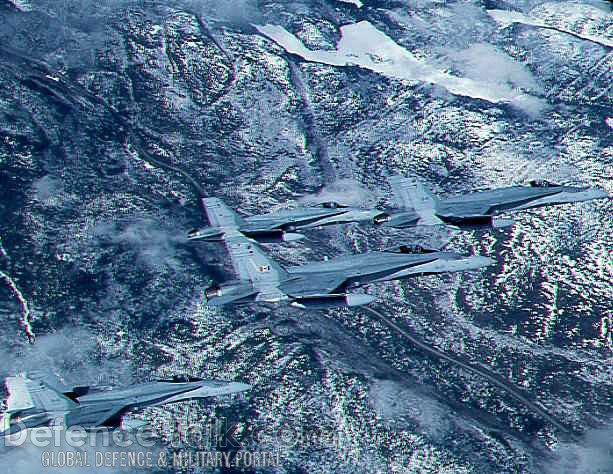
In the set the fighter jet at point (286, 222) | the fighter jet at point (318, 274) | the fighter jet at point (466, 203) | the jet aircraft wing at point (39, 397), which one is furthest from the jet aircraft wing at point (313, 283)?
the jet aircraft wing at point (39, 397)

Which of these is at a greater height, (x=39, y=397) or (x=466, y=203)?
(x=466, y=203)

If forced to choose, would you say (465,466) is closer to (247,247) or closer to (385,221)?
(385,221)

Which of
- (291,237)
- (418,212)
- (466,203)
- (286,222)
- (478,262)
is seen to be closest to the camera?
(478,262)

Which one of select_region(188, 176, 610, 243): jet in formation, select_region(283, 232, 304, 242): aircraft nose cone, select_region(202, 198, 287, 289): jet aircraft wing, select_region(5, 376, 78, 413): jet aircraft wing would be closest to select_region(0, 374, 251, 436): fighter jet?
select_region(5, 376, 78, 413): jet aircraft wing

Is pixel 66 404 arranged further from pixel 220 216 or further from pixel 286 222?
pixel 286 222

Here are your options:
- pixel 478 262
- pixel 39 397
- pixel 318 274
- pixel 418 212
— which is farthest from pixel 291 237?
pixel 39 397

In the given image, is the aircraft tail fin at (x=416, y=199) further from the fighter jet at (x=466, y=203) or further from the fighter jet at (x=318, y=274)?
the fighter jet at (x=318, y=274)

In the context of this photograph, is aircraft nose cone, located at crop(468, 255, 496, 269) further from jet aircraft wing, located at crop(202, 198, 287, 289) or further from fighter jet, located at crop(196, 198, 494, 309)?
jet aircraft wing, located at crop(202, 198, 287, 289)

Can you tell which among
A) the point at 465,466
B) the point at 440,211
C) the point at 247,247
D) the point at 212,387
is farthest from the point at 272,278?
the point at 465,466
